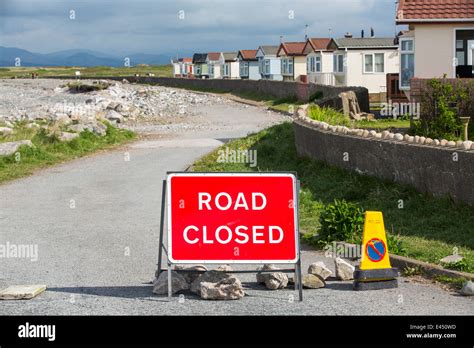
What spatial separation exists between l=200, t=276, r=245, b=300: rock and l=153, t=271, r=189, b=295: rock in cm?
36

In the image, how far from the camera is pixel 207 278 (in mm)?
9180

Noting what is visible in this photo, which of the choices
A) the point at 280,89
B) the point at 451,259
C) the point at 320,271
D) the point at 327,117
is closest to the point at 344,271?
the point at 320,271

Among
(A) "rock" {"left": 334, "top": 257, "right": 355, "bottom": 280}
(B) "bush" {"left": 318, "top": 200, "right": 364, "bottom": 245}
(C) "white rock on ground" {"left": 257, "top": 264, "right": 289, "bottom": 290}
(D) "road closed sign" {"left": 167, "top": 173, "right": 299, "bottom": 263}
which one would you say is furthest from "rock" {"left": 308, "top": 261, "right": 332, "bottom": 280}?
(B) "bush" {"left": 318, "top": 200, "right": 364, "bottom": 245}

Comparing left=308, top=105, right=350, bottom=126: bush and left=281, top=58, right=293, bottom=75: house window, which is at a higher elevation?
left=281, top=58, right=293, bottom=75: house window

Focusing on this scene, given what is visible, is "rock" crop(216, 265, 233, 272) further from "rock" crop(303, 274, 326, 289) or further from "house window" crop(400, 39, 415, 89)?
"house window" crop(400, 39, 415, 89)

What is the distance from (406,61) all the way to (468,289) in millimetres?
23079

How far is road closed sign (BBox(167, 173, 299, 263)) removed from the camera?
30.1 feet

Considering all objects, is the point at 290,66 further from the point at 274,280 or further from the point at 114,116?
the point at 274,280

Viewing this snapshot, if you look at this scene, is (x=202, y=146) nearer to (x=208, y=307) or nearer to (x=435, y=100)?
(x=435, y=100)

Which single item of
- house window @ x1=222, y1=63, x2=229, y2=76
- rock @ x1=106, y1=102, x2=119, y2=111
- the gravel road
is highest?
house window @ x1=222, y1=63, x2=229, y2=76

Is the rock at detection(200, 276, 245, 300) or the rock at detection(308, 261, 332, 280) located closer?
the rock at detection(200, 276, 245, 300)

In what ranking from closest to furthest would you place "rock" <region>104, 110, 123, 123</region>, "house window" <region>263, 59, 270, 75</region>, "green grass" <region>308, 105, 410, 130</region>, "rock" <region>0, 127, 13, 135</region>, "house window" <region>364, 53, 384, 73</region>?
"green grass" <region>308, 105, 410, 130</region> → "rock" <region>0, 127, 13, 135</region> → "rock" <region>104, 110, 123, 123</region> → "house window" <region>364, 53, 384, 73</region> → "house window" <region>263, 59, 270, 75</region>

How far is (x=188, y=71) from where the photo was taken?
5940 inches

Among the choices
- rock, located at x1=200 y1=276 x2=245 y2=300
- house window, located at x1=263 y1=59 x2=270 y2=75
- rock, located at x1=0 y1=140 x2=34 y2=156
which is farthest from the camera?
house window, located at x1=263 y1=59 x2=270 y2=75
